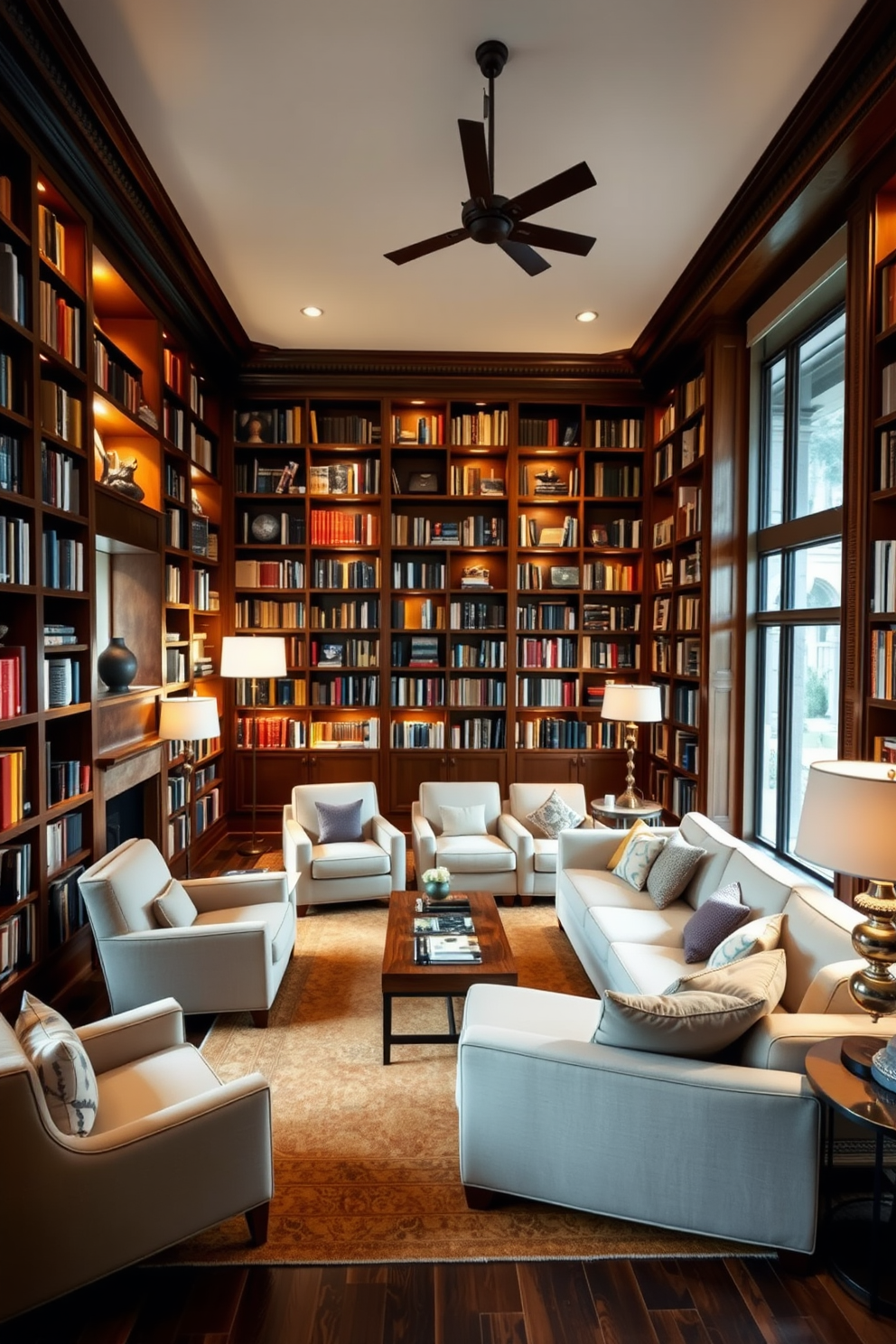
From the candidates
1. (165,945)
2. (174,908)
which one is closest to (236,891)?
(174,908)

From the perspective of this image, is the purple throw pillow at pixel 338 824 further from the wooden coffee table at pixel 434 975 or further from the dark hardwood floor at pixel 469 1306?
the dark hardwood floor at pixel 469 1306

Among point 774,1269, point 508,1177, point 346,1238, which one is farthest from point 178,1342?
point 774,1269

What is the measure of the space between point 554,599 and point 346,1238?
188 inches

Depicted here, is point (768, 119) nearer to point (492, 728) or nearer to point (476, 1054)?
point (476, 1054)

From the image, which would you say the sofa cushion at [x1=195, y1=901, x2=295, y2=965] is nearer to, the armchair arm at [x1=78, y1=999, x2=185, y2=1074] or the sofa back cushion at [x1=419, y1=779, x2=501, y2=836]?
the armchair arm at [x1=78, y1=999, x2=185, y2=1074]

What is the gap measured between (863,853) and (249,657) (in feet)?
12.8

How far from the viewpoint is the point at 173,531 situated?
4758 millimetres

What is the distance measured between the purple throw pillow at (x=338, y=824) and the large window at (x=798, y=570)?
8.26ft

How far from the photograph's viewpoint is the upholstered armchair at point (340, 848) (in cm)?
436

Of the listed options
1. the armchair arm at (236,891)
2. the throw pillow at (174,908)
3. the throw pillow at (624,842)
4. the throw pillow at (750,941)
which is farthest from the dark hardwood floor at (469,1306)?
the throw pillow at (624,842)

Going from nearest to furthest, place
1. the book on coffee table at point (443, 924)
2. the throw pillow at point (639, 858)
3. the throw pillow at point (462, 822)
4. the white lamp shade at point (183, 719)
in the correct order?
1. the book on coffee table at point (443, 924)
2. the throw pillow at point (639, 858)
3. the white lamp shade at point (183, 719)
4. the throw pillow at point (462, 822)

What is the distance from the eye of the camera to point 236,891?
3566mm

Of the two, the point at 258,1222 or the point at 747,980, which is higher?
the point at 747,980

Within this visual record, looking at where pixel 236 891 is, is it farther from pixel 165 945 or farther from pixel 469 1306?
pixel 469 1306
